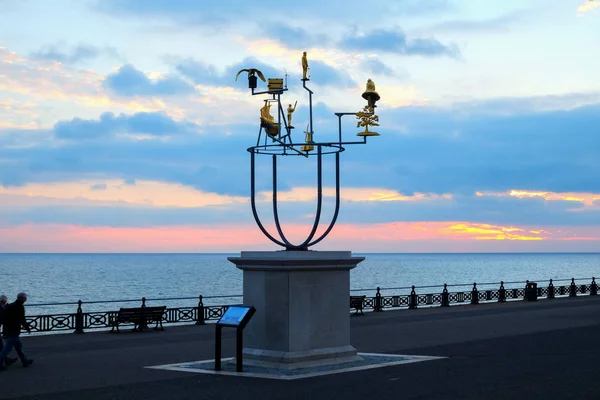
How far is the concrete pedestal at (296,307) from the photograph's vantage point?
17.5 metres

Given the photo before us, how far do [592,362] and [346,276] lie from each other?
604cm

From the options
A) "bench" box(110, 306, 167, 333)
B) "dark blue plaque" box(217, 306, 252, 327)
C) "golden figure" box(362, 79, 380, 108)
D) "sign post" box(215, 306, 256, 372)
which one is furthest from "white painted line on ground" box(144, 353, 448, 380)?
"bench" box(110, 306, 167, 333)

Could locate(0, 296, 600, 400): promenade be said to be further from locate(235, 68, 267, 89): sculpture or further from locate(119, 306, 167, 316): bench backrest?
locate(235, 68, 267, 89): sculpture

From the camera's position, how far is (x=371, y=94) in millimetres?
18531

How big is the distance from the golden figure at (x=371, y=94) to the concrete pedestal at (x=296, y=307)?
12.1 ft

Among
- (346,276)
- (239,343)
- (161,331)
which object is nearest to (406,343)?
(346,276)

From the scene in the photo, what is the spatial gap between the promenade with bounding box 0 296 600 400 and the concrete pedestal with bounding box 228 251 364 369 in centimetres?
144

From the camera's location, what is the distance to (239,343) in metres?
17.1

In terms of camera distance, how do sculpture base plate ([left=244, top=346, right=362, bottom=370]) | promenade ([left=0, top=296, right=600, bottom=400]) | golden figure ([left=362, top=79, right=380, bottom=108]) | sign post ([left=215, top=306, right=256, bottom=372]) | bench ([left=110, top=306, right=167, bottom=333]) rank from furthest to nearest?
bench ([left=110, top=306, right=167, bottom=333]), golden figure ([left=362, top=79, right=380, bottom=108]), sculpture base plate ([left=244, top=346, right=362, bottom=370]), sign post ([left=215, top=306, right=256, bottom=372]), promenade ([left=0, top=296, right=600, bottom=400])

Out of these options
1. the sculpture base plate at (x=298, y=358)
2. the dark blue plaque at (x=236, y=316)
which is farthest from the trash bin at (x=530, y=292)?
the dark blue plaque at (x=236, y=316)

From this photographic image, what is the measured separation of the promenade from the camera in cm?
1430

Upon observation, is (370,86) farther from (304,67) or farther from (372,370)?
(372,370)

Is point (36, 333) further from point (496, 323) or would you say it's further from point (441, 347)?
point (496, 323)

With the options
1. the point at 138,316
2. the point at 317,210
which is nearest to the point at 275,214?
the point at 317,210
